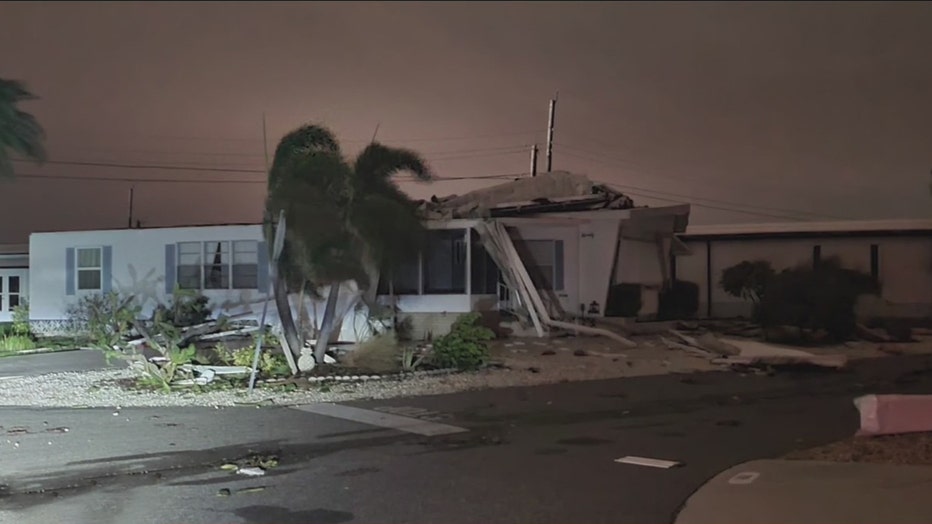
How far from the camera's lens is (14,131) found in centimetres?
1329

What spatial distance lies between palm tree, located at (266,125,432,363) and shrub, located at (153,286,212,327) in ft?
23.3

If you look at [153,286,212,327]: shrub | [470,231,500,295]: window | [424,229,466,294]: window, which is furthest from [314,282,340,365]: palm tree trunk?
[153,286,212,327]: shrub

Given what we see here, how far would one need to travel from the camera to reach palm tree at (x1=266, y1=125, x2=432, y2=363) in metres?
15.1

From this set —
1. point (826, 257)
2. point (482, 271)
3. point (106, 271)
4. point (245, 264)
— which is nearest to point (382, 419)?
point (482, 271)

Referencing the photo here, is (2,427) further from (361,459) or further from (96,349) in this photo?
(96,349)

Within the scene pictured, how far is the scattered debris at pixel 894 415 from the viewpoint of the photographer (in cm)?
954

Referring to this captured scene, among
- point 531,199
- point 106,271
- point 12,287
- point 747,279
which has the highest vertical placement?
point 531,199

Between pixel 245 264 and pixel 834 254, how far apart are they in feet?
68.3

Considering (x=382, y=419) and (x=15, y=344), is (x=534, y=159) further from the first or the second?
(x=382, y=419)

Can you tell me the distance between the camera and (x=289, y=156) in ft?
50.2

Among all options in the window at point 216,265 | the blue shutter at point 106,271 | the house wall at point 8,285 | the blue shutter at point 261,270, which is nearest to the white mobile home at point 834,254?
the blue shutter at point 261,270

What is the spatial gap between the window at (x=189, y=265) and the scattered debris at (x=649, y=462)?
57.5 feet

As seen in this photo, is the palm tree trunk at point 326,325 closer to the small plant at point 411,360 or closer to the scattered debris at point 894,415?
the small plant at point 411,360

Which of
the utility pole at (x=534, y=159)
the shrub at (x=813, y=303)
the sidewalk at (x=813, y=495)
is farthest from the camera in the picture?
the utility pole at (x=534, y=159)
